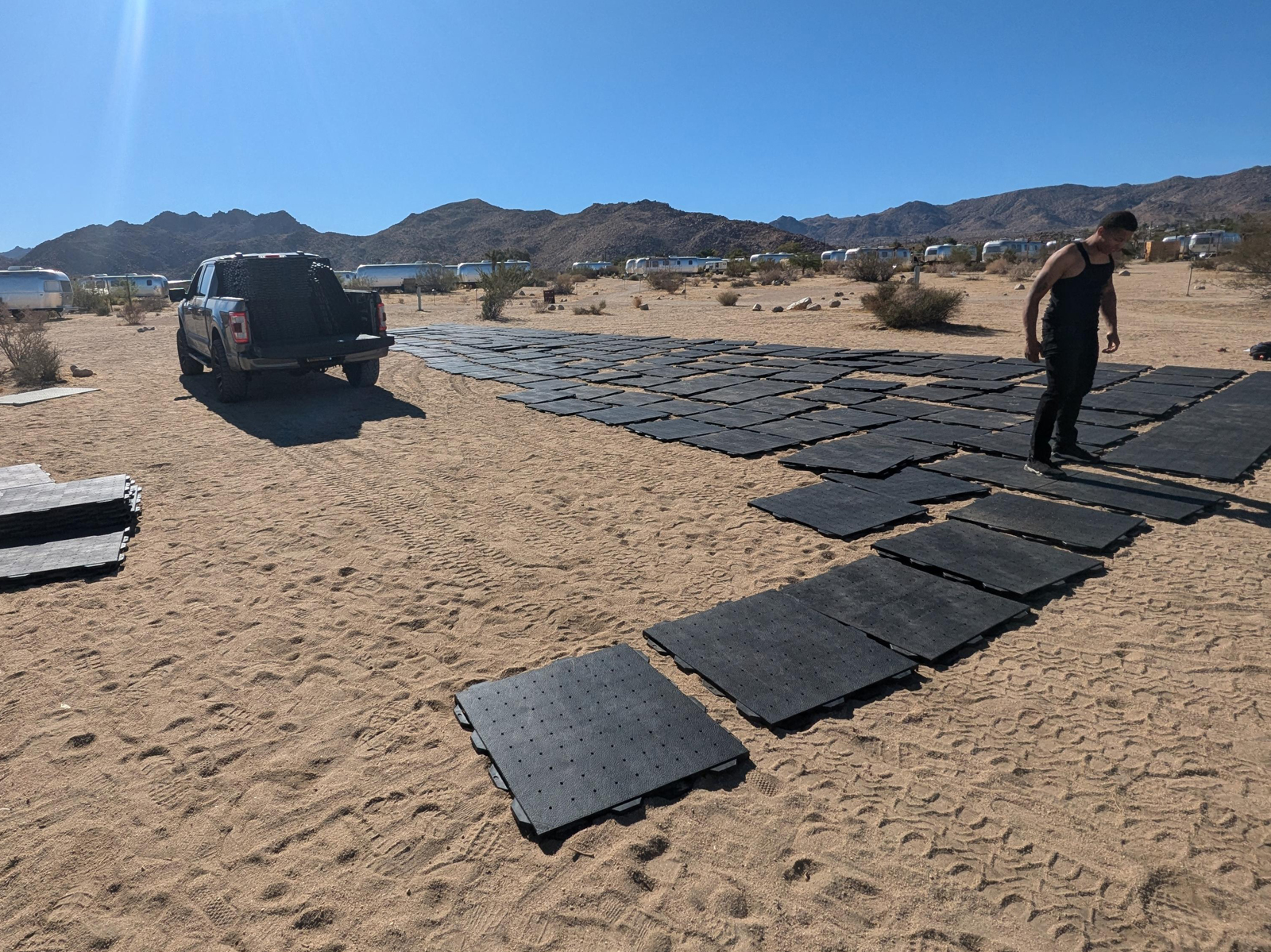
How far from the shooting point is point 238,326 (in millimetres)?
8562

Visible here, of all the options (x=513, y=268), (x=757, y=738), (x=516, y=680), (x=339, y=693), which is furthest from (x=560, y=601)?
(x=513, y=268)

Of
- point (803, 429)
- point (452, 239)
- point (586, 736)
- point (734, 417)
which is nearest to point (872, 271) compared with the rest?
point (734, 417)

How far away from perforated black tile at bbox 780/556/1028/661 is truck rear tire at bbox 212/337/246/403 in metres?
8.38

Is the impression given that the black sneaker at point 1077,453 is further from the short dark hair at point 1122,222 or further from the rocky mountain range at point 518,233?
the rocky mountain range at point 518,233

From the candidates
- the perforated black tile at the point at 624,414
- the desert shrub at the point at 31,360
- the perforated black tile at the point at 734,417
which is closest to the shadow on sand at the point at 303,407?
the desert shrub at the point at 31,360

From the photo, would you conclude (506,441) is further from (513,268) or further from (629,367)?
(513,268)

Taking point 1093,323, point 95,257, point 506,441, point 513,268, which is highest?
point 95,257

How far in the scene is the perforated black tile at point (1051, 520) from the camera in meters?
4.40

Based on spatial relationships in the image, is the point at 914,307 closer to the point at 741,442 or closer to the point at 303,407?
the point at 741,442

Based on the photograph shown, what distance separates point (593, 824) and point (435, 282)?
43533 mm

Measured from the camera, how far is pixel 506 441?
7.52 meters

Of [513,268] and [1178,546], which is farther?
[513,268]

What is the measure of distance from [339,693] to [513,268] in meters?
26.9

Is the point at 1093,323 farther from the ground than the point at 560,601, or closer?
farther from the ground
